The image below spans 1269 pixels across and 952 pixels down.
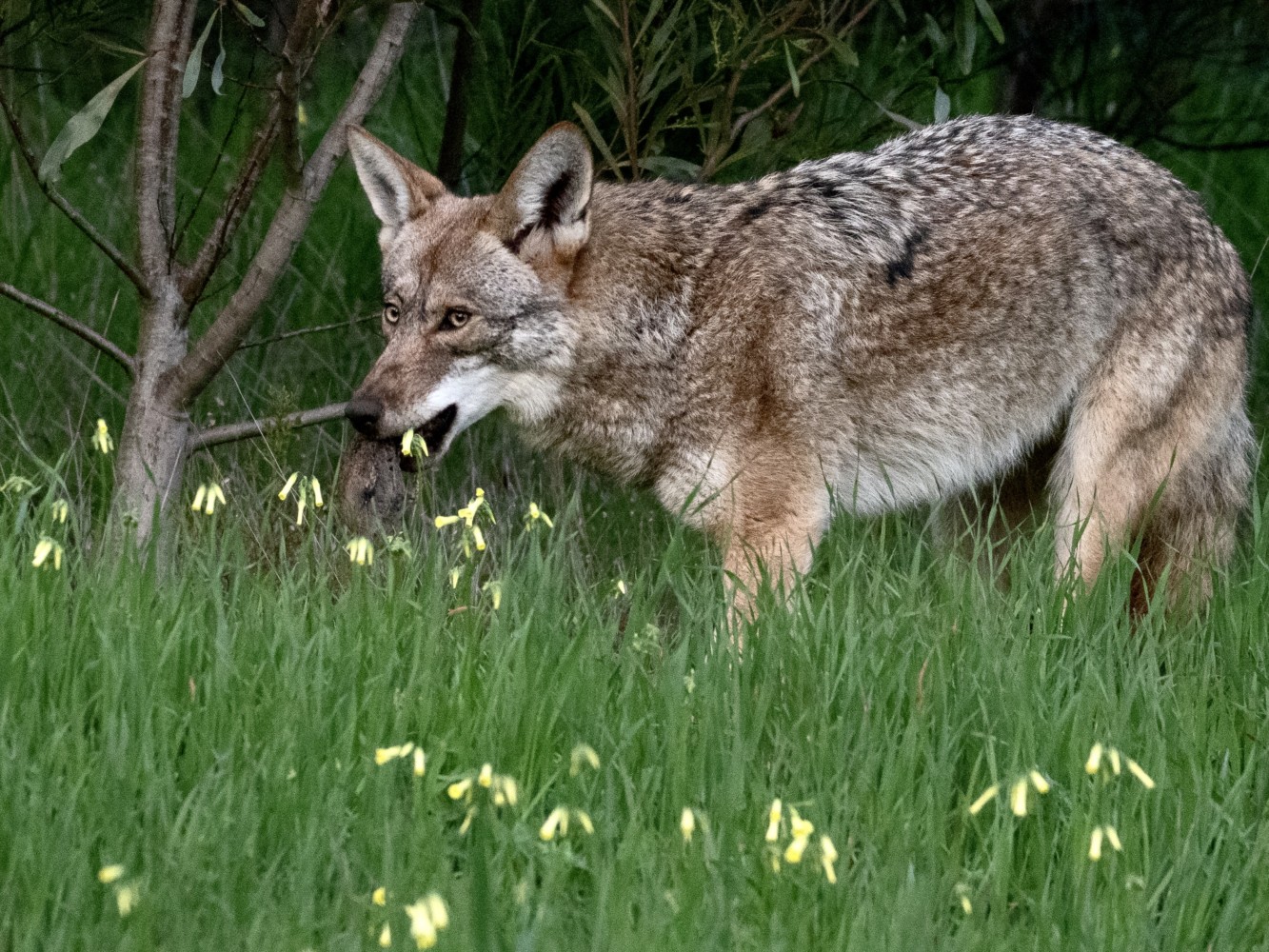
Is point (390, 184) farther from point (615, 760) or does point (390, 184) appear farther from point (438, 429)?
point (615, 760)

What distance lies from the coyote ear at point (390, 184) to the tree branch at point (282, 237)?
0.12 metres

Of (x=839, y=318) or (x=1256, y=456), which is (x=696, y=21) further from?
(x=1256, y=456)

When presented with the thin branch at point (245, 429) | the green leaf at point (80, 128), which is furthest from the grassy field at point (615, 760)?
the green leaf at point (80, 128)

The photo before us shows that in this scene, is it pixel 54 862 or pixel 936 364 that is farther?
pixel 936 364

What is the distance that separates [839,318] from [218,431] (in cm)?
203

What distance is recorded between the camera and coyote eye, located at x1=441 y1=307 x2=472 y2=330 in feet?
15.8

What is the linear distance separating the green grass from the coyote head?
66cm

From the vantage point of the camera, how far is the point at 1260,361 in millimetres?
8352

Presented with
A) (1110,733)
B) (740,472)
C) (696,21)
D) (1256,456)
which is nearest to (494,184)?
(696,21)

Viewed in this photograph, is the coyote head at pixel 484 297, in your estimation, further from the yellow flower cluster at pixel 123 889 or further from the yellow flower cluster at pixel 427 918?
the yellow flower cluster at pixel 427 918

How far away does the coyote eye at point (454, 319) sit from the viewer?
15.8ft

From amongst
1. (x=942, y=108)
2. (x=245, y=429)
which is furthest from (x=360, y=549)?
(x=942, y=108)

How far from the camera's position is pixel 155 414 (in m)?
5.27

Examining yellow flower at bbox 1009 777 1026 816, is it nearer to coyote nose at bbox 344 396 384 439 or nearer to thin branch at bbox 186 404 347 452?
coyote nose at bbox 344 396 384 439
